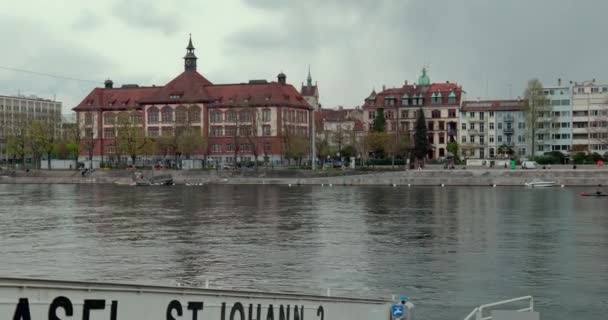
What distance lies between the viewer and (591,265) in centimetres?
3247

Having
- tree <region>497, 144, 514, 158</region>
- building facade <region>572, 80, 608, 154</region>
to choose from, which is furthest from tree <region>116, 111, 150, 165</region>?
building facade <region>572, 80, 608, 154</region>

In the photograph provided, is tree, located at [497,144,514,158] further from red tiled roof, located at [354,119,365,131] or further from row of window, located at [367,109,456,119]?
red tiled roof, located at [354,119,365,131]

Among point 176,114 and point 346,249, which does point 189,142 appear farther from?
point 346,249

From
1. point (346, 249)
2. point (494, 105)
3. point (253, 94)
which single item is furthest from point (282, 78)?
point (346, 249)

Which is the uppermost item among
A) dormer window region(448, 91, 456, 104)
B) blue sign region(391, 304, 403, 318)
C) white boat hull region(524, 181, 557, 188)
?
dormer window region(448, 91, 456, 104)

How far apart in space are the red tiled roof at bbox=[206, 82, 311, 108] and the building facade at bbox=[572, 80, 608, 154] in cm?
5366

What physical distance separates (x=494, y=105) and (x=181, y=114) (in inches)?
2418

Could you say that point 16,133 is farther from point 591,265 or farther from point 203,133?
point 591,265

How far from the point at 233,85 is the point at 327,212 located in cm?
9421

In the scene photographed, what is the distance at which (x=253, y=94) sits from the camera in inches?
5856

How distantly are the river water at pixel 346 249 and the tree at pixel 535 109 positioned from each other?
7138cm

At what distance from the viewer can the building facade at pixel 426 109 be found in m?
158

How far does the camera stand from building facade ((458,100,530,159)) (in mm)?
153750

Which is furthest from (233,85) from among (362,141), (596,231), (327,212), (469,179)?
(596,231)
